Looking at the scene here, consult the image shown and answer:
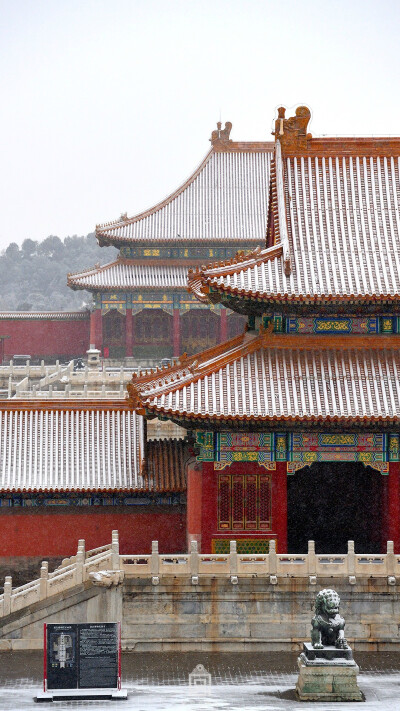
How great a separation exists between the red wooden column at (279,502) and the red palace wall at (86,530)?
155 inches

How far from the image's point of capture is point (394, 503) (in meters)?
31.9

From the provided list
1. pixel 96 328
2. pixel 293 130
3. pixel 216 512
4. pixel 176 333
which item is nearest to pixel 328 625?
pixel 216 512

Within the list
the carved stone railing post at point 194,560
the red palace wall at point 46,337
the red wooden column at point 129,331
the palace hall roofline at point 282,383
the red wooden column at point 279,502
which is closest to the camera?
the carved stone railing post at point 194,560

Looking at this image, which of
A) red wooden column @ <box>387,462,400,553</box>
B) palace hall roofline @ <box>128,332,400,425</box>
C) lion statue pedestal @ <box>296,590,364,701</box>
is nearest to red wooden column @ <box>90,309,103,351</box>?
palace hall roofline @ <box>128,332,400,425</box>

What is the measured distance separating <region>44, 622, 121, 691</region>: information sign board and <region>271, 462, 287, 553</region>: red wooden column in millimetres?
7743

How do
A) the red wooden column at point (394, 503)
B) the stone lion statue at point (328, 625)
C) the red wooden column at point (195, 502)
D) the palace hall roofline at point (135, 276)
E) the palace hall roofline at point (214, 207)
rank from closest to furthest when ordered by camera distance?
the stone lion statue at point (328, 625)
the red wooden column at point (394, 503)
the red wooden column at point (195, 502)
the palace hall roofline at point (135, 276)
the palace hall roofline at point (214, 207)

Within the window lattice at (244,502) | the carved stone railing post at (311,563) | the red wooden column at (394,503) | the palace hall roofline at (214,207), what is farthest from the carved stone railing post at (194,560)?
the palace hall roofline at (214,207)

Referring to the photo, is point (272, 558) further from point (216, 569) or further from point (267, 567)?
point (216, 569)

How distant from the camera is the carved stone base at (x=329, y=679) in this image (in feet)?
82.0

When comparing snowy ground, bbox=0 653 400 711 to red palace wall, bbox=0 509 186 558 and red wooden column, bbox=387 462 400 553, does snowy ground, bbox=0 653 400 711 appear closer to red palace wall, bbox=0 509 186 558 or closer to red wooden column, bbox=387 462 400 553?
red wooden column, bbox=387 462 400 553

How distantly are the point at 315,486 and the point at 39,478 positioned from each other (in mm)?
8678

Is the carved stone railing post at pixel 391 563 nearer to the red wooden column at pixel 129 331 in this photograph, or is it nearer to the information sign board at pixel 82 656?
the information sign board at pixel 82 656

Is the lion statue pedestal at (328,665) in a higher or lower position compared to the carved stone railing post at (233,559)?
lower

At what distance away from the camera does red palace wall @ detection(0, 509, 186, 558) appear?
3456 centimetres
